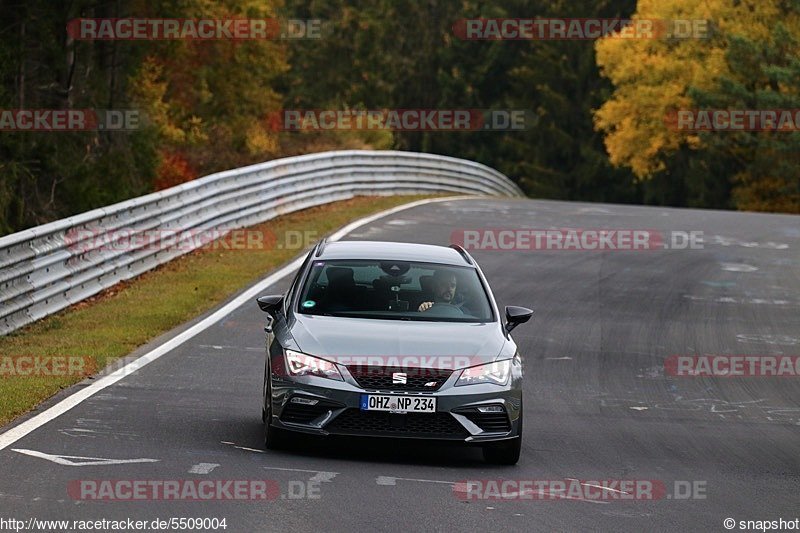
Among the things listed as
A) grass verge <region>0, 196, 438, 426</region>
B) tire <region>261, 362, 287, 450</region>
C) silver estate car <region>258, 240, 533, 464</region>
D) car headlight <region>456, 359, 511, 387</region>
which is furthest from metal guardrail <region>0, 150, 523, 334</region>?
car headlight <region>456, 359, 511, 387</region>

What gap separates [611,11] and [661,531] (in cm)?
8605

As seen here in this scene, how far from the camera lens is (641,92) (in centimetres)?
6594

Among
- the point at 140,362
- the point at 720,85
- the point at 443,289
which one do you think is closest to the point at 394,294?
the point at 443,289

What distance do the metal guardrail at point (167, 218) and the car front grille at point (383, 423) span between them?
6.53 metres

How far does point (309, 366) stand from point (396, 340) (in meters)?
0.65

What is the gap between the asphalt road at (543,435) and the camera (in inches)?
333

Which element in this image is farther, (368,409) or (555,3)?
(555,3)

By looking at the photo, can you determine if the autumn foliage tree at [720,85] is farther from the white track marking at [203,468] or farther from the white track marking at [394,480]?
the white track marking at [203,468]

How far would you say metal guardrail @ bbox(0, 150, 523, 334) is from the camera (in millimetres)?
16047

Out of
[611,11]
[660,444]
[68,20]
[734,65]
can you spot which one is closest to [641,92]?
[734,65]

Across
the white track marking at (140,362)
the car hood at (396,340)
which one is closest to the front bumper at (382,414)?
the car hood at (396,340)

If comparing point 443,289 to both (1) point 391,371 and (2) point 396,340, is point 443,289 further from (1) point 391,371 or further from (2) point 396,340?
(1) point 391,371

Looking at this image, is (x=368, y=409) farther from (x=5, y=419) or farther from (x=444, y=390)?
(x=5, y=419)

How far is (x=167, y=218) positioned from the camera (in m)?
22.0
